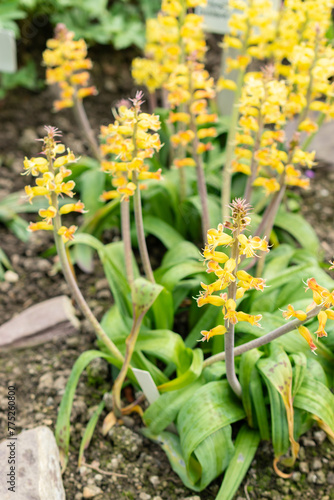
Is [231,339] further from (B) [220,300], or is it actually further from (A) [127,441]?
(A) [127,441]

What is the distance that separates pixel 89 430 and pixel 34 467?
41cm

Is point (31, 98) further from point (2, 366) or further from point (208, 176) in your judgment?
point (2, 366)

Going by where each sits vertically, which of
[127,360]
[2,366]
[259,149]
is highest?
[259,149]

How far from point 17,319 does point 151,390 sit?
112 centimetres

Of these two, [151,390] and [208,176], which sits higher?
[208,176]

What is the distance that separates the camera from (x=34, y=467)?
214 cm

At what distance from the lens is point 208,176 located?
3.66 metres

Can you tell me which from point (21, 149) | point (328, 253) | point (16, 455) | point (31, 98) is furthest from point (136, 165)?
point (31, 98)

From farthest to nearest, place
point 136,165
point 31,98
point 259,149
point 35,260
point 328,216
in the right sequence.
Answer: point 31,98
point 328,216
point 35,260
point 259,149
point 136,165

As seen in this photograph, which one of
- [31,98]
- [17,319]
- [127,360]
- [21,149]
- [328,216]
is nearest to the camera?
[127,360]

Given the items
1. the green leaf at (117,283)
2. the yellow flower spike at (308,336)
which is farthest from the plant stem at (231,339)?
the green leaf at (117,283)

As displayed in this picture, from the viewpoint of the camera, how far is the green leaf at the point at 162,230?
132 inches

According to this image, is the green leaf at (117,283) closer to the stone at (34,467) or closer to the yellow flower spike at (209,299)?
the stone at (34,467)

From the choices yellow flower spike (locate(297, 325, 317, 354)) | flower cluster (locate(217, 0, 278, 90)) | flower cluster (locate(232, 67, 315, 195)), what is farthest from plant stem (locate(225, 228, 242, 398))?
flower cluster (locate(217, 0, 278, 90))
